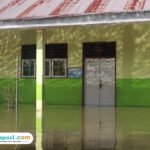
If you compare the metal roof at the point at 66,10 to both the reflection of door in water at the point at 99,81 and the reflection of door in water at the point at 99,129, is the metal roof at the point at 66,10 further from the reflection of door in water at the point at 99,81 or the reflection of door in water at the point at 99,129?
the reflection of door in water at the point at 99,81

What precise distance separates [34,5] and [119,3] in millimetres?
3280

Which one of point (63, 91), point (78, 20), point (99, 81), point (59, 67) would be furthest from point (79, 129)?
point (59, 67)

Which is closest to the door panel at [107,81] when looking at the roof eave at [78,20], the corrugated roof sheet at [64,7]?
the corrugated roof sheet at [64,7]

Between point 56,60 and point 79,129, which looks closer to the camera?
point 79,129

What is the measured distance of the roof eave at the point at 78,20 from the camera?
14.5 metres

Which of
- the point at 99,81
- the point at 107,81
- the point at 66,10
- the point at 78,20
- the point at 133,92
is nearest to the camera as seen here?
the point at 78,20

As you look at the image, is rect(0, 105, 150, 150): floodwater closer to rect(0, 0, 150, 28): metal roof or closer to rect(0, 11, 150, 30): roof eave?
rect(0, 11, 150, 30): roof eave

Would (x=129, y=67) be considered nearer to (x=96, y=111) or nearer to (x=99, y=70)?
(x=99, y=70)

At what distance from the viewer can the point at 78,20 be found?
50.5 ft

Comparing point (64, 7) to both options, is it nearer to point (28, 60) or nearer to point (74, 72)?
point (74, 72)

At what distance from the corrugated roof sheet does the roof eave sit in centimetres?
13

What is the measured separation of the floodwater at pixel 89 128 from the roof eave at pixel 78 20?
9.79ft

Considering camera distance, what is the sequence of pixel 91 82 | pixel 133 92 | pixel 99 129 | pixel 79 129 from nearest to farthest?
pixel 79 129 < pixel 99 129 < pixel 133 92 < pixel 91 82

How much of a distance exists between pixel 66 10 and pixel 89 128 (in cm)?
354
